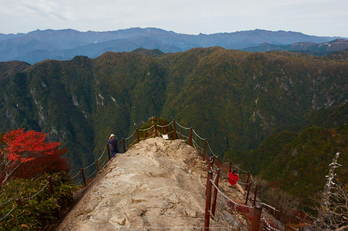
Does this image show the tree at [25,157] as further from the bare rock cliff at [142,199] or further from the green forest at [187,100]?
the green forest at [187,100]

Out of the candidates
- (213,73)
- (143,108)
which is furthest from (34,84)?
(213,73)

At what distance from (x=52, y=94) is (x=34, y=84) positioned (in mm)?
16972

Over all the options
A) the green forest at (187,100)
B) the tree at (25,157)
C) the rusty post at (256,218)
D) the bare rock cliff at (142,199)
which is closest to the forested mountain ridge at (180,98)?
the green forest at (187,100)

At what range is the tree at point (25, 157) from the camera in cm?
848

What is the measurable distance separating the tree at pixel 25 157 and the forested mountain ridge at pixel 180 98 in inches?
5010

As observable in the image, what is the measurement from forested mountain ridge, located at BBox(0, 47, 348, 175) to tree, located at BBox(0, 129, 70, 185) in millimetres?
127264

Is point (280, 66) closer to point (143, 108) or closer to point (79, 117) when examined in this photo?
point (143, 108)

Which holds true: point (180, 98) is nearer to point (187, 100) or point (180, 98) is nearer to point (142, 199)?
point (187, 100)

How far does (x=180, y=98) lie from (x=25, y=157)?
161843 millimetres

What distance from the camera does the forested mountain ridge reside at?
142 metres

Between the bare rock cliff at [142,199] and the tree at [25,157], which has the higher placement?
the tree at [25,157]

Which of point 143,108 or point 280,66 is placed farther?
point 143,108

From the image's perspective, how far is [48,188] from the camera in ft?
26.2

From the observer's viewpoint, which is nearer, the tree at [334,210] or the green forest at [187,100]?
the tree at [334,210]
